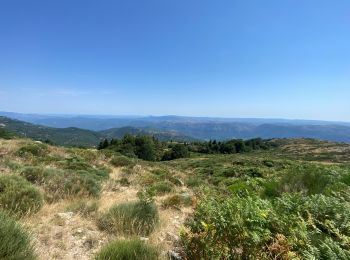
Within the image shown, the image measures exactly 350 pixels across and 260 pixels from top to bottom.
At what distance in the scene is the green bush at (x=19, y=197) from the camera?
546 centimetres

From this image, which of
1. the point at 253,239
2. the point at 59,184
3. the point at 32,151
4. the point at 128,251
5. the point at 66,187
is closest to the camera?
the point at 253,239

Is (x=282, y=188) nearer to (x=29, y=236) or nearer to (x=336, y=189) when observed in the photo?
(x=336, y=189)

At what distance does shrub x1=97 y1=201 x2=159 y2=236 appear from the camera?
16.6 feet

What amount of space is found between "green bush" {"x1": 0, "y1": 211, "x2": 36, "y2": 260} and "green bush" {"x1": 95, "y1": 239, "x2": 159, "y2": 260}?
797 millimetres

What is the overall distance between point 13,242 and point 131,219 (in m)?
2.19

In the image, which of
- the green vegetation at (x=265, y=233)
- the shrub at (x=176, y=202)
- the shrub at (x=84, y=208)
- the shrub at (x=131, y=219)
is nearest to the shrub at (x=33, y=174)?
the shrub at (x=84, y=208)

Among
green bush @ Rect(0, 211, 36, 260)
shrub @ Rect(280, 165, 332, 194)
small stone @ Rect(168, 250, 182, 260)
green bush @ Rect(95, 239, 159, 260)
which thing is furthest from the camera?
shrub @ Rect(280, 165, 332, 194)

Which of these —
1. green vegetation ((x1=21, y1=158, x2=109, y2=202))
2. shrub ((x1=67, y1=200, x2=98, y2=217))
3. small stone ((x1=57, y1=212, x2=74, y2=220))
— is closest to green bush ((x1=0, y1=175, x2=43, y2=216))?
small stone ((x1=57, y1=212, x2=74, y2=220))

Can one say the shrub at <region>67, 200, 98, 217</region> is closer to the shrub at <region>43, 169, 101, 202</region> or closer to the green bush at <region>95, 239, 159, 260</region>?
the shrub at <region>43, 169, 101, 202</region>

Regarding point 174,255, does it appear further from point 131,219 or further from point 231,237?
point 131,219

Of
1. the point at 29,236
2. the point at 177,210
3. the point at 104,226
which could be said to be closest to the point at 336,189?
the point at 177,210

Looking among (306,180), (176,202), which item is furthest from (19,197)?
(306,180)

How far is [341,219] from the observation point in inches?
174

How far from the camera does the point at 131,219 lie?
17.3 feet
